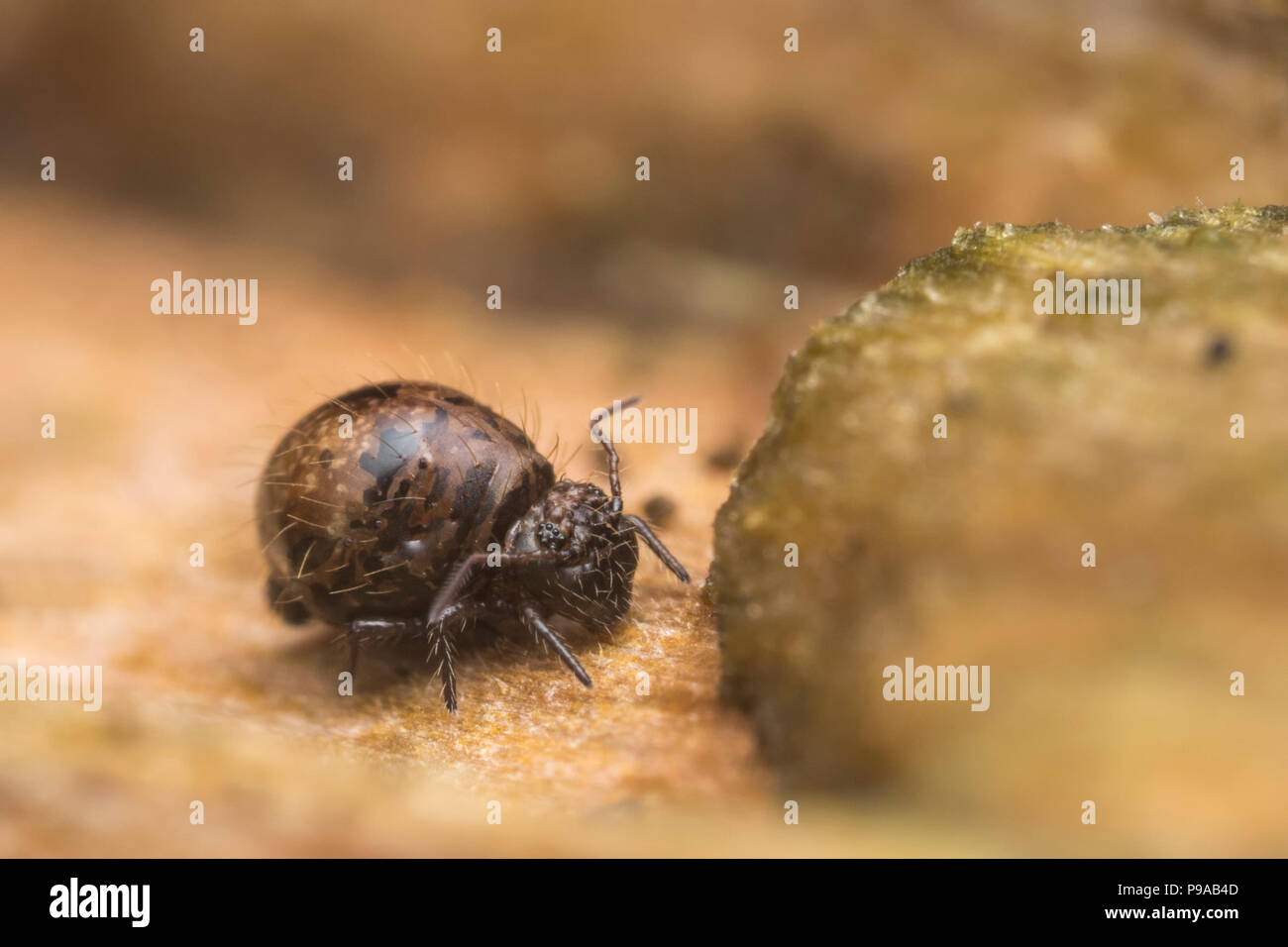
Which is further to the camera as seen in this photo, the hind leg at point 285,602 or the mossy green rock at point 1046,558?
the hind leg at point 285,602

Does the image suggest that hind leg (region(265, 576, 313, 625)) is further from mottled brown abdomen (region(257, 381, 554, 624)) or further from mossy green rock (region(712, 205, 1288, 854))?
mossy green rock (region(712, 205, 1288, 854))

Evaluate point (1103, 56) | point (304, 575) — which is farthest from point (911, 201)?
point (304, 575)

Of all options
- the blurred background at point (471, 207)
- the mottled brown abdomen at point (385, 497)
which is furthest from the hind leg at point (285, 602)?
the blurred background at point (471, 207)

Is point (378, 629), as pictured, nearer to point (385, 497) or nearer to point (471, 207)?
point (385, 497)

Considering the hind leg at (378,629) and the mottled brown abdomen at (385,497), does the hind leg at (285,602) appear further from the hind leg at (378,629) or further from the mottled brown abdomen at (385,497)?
the hind leg at (378,629)

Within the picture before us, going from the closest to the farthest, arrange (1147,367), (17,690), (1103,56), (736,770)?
(1147,367) < (736,770) < (17,690) < (1103,56)

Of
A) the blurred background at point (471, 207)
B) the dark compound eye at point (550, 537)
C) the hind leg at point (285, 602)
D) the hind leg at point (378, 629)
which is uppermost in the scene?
the blurred background at point (471, 207)

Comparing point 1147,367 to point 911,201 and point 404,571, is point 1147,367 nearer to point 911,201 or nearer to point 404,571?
point 404,571
